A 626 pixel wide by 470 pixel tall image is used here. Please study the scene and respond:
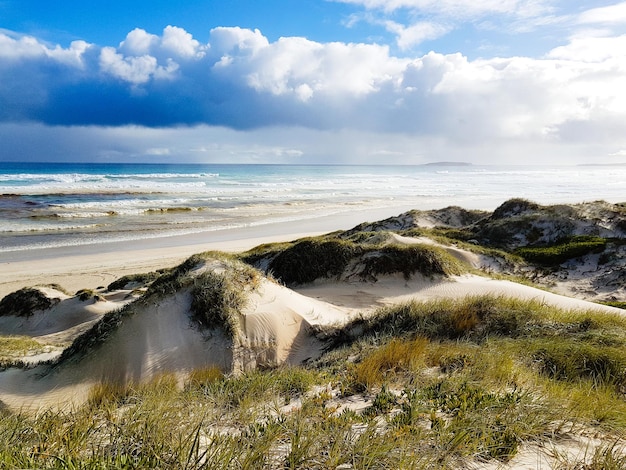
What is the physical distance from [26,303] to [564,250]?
724 inches

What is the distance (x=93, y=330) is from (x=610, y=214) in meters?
19.6

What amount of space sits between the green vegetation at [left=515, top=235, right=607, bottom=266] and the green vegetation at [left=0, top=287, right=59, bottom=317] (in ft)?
54.3

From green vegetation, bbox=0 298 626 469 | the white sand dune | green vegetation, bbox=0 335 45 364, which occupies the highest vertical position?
green vegetation, bbox=0 298 626 469

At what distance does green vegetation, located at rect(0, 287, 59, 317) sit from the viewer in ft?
38.9

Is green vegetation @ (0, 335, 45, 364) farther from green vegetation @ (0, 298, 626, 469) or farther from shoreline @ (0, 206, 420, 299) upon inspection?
shoreline @ (0, 206, 420, 299)

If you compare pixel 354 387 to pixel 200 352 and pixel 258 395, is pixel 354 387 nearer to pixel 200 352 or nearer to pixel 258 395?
pixel 258 395

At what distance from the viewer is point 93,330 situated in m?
7.07

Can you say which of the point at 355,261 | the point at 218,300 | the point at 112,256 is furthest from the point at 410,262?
the point at 112,256

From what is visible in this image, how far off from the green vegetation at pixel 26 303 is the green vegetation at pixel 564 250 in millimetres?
16560

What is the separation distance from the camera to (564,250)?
49.8 ft

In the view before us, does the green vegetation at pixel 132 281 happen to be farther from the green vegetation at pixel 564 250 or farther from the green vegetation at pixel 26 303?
the green vegetation at pixel 564 250

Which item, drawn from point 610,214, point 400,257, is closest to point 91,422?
point 400,257

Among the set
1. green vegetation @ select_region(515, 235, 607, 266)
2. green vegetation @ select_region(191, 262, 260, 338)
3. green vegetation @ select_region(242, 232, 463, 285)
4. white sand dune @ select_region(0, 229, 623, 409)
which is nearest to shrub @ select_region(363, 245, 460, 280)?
green vegetation @ select_region(242, 232, 463, 285)

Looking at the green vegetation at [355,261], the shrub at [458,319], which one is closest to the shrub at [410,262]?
the green vegetation at [355,261]
